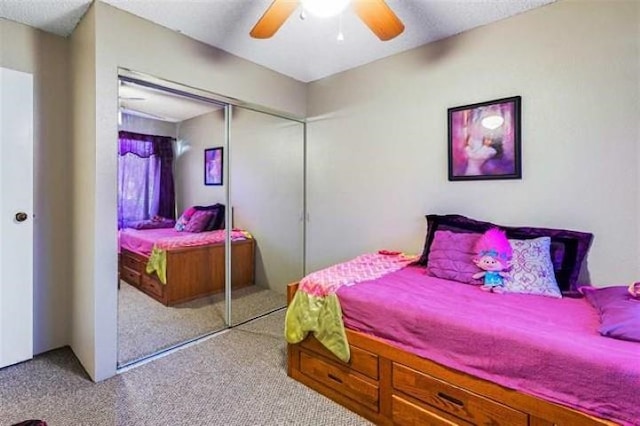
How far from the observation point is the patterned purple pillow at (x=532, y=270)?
1.87 metres

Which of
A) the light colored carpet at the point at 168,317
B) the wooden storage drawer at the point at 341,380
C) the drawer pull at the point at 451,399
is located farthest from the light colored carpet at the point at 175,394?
the drawer pull at the point at 451,399

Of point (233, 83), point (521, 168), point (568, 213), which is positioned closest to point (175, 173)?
point (233, 83)

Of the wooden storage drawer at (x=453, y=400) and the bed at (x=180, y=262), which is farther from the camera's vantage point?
the bed at (x=180, y=262)

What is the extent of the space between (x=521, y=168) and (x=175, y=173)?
104 inches

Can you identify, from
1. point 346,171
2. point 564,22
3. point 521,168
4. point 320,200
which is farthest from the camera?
point 320,200

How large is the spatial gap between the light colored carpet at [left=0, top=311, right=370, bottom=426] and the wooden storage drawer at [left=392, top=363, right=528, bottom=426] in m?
0.37

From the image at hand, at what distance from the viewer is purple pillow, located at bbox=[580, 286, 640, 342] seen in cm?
128

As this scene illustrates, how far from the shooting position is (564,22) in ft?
6.91

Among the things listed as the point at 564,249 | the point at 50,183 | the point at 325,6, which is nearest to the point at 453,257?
the point at 564,249

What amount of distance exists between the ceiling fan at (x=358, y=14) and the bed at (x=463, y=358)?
145 centimetres

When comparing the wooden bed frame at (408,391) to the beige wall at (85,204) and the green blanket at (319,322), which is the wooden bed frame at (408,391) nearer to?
the green blanket at (319,322)

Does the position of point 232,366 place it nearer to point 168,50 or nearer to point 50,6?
point 168,50

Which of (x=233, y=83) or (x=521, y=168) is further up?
(x=233, y=83)

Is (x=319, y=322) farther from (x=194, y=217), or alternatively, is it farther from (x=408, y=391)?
(x=194, y=217)
